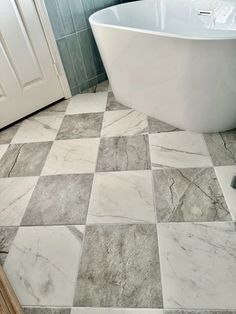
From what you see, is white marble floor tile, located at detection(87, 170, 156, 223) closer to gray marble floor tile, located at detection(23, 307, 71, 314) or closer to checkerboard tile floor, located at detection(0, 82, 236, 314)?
checkerboard tile floor, located at detection(0, 82, 236, 314)

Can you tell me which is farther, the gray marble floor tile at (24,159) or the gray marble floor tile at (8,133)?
the gray marble floor tile at (8,133)

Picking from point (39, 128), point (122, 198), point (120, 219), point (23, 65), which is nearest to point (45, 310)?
point (120, 219)

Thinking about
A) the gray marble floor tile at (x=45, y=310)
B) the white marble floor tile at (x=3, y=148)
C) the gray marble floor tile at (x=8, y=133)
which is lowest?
the gray marble floor tile at (x=45, y=310)

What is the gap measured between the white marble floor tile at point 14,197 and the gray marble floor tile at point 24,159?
6 centimetres

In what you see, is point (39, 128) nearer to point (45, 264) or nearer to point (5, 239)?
point (5, 239)

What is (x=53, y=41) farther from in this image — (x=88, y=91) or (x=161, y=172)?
(x=161, y=172)

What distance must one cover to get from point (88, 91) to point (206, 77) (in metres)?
1.20

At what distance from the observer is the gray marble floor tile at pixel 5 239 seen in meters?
1.08

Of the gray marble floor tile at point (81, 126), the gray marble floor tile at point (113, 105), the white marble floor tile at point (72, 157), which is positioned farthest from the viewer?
the gray marble floor tile at point (113, 105)

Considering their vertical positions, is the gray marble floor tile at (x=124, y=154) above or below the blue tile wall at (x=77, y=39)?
below

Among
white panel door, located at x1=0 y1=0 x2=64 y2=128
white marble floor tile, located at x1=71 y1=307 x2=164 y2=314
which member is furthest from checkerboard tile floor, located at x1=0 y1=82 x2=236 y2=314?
white panel door, located at x1=0 y1=0 x2=64 y2=128

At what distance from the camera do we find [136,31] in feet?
4.49

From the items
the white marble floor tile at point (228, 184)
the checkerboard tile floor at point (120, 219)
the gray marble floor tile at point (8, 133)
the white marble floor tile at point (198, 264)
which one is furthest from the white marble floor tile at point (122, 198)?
the gray marble floor tile at point (8, 133)

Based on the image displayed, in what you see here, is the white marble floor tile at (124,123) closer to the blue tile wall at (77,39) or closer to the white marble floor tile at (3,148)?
the blue tile wall at (77,39)
